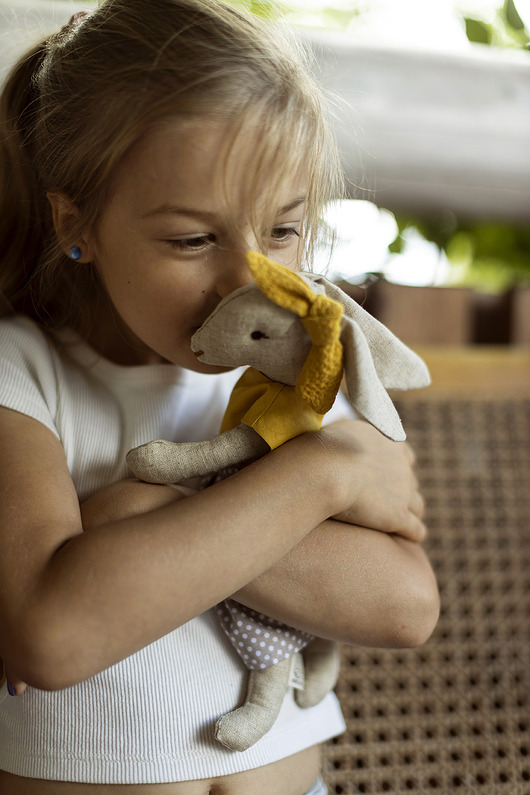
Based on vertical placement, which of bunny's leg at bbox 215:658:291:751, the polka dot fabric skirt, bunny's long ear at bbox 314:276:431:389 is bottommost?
bunny's leg at bbox 215:658:291:751

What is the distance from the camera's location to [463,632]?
4.01 ft

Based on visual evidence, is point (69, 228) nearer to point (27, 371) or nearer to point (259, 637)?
point (27, 371)

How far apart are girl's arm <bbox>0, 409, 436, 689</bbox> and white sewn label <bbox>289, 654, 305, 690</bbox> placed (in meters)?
0.22

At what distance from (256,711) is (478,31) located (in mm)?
1215

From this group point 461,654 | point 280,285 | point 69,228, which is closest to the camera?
point 280,285

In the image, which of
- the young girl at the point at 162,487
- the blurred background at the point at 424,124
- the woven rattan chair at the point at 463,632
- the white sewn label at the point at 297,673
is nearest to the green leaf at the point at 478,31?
the blurred background at the point at 424,124

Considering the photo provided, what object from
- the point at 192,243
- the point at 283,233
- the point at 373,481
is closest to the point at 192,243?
the point at 192,243

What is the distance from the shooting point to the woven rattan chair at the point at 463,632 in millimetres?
1121

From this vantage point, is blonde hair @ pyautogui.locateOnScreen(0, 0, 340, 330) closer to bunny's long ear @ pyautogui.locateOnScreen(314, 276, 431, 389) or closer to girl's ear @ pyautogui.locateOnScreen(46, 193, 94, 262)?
girl's ear @ pyautogui.locateOnScreen(46, 193, 94, 262)

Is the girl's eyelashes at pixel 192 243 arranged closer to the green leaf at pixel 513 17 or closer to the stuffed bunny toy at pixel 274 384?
the stuffed bunny toy at pixel 274 384

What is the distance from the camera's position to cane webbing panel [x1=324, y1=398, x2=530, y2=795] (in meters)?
1.12

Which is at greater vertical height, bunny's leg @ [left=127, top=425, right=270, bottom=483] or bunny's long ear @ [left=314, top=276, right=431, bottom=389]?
bunny's long ear @ [left=314, top=276, right=431, bottom=389]

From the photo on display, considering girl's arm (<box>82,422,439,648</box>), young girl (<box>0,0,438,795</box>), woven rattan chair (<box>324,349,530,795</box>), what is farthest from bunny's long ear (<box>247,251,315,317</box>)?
woven rattan chair (<box>324,349,530,795</box>)

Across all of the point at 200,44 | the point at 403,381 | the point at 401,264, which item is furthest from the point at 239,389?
the point at 401,264
